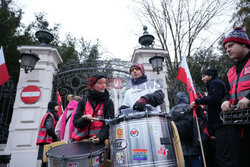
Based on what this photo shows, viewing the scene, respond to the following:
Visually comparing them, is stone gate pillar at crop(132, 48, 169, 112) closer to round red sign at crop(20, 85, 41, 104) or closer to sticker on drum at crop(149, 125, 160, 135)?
round red sign at crop(20, 85, 41, 104)

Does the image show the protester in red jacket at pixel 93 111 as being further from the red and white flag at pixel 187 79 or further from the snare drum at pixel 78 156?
the red and white flag at pixel 187 79

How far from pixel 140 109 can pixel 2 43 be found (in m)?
10.9

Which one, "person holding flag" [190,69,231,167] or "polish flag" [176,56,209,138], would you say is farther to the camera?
"polish flag" [176,56,209,138]

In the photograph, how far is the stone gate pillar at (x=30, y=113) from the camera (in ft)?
15.7

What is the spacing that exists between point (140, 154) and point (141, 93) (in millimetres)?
932

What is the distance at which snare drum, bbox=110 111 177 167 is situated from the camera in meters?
1.57

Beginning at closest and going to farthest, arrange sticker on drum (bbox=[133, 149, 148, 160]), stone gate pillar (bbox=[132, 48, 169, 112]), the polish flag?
sticker on drum (bbox=[133, 149, 148, 160]) → the polish flag → stone gate pillar (bbox=[132, 48, 169, 112])

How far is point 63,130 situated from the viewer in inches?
137

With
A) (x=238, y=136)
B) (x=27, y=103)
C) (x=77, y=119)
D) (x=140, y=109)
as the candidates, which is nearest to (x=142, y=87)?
(x=140, y=109)

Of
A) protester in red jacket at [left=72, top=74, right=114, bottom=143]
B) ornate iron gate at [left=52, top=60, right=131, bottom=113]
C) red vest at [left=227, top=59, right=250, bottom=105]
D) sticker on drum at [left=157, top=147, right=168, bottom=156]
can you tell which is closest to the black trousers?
red vest at [left=227, top=59, right=250, bottom=105]

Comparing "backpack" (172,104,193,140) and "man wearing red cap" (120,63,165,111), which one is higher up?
"man wearing red cap" (120,63,165,111)

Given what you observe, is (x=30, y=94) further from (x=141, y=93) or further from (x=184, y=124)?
(x=184, y=124)

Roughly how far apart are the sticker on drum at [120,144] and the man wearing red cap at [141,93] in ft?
1.41

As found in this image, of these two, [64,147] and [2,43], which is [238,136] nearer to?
[64,147]
